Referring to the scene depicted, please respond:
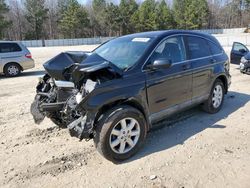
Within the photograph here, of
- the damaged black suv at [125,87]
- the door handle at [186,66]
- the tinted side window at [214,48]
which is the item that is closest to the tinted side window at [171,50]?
the damaged black suv at [125,87]

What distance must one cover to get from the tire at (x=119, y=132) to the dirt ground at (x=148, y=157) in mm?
158

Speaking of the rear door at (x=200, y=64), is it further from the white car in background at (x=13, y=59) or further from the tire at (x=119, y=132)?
the white car in background at (x=13, y=59)

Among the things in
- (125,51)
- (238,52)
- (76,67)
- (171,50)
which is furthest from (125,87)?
(238,52)

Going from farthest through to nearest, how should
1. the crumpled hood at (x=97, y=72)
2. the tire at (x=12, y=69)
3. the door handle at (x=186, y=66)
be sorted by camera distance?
the tire at (x=12, y=69) < the door handle at (x=186, y=66) < the crumpled hood at (x=97, y=72)

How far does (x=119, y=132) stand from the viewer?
157 inches

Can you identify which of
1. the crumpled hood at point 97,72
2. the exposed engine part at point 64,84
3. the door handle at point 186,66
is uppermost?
the crumpled hood at point 97,72

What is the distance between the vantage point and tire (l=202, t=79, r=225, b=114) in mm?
5812

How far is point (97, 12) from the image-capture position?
2916 inches

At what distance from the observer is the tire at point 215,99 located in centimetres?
581

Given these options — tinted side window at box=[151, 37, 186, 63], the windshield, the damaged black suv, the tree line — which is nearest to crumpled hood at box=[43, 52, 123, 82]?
the damaged black suv

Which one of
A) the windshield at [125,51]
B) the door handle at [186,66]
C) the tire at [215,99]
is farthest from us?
the tire at [215,99]

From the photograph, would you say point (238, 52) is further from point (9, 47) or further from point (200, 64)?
point (9, 47)

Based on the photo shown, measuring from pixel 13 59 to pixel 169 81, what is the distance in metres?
9.87

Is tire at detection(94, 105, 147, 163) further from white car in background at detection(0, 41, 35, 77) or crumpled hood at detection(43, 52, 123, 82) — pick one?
white car in background at detection(0, 41, 35, 77)
